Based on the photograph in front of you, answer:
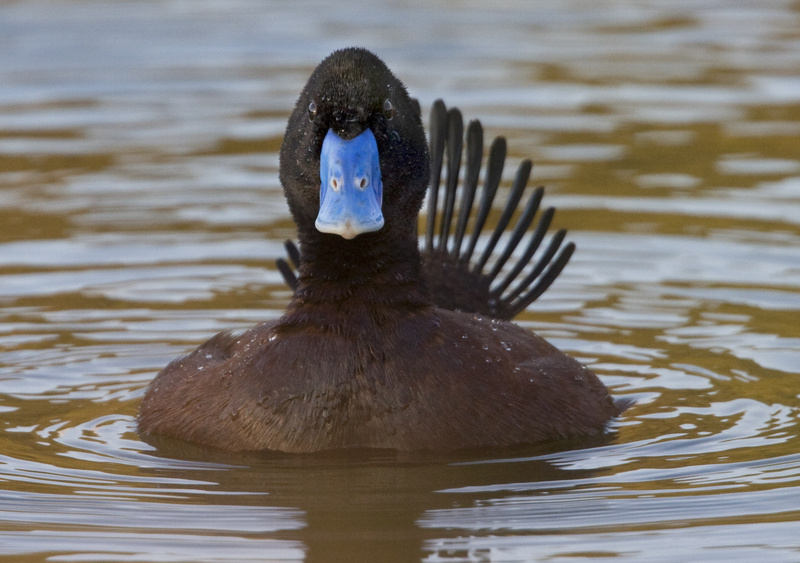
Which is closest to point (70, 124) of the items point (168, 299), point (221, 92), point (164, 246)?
point (221, 92)

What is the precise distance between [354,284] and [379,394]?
1.61 ft

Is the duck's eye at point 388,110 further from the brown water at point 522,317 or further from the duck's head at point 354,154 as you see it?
the brown water at point 522,317

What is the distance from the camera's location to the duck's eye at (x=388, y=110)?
5605 mm

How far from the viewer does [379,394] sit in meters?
5.54

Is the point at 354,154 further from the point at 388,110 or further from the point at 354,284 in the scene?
the point at 354,284

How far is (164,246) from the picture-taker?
952 centimetres

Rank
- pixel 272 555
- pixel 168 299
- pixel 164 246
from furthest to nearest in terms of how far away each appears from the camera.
A: pixel 164 246 → pixel 168 299 → pixel 272 555

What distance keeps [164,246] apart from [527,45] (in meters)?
7.33

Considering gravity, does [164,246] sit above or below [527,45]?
below

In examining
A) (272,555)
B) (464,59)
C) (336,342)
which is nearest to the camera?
A: (272,555)

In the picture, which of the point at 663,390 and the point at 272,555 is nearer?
the point at 272,555

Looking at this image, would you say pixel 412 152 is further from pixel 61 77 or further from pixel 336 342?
pixel 61 77

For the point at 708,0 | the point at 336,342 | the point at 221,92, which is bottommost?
the point at 336,342

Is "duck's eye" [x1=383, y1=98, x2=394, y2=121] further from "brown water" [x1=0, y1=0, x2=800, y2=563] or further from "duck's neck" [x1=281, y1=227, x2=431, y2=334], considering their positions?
"brown water" [x1=0, y1=0, x2=800, y2=563]
